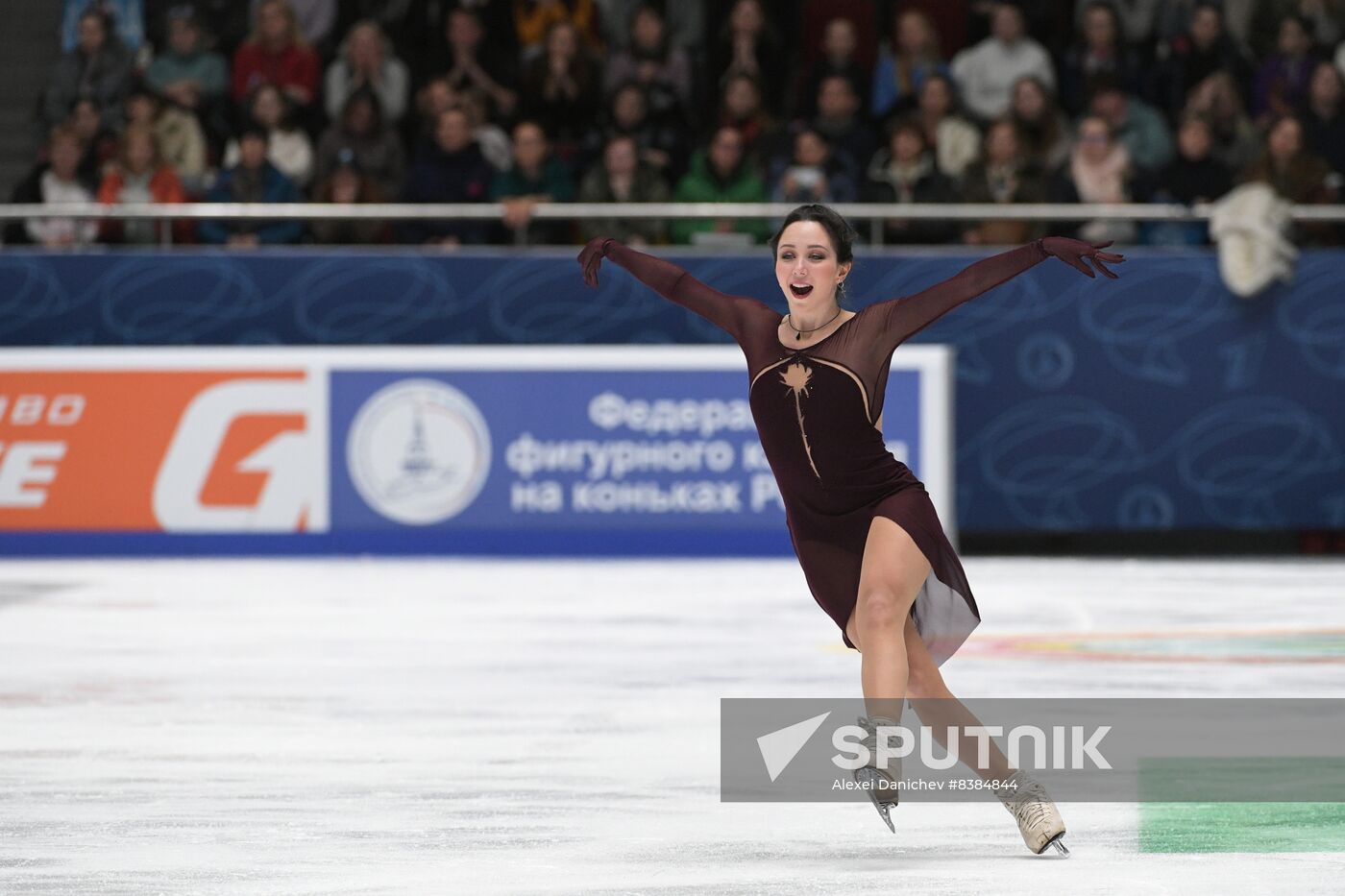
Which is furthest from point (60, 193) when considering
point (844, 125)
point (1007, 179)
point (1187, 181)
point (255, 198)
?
point (1187, 181)

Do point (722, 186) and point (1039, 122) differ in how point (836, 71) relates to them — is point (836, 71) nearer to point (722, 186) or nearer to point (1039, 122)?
point (722, 186)

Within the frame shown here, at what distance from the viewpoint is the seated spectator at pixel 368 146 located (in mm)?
14805

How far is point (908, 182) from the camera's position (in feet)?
46.8

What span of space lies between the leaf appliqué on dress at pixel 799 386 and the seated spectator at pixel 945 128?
30.2 ft

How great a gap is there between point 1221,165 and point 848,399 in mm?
9674

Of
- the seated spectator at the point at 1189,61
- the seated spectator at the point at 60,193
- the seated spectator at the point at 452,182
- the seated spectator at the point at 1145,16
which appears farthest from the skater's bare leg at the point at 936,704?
the seated spectator at the point at 1145,16

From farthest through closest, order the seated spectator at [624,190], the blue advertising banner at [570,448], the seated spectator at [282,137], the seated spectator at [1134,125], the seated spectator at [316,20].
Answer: the seated spectator at [316,20]
the seated spectator at [282,137]
the seated spectator at [1134,125]
the seated spectator at [624,190]
the blue advertising banner at [570,448]

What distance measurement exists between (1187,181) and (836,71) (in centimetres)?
238

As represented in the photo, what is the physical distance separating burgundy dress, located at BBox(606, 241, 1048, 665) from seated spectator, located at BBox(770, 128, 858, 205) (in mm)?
8574


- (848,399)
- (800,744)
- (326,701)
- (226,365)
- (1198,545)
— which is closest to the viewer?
(848,399)

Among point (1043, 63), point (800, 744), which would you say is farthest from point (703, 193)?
point (800, 744)

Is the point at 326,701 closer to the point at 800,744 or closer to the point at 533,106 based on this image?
the point at 800,744

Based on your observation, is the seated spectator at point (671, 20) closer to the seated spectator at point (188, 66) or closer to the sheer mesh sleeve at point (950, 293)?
the seated spectator at point (188, 66)

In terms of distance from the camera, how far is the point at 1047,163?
47.1 feet
